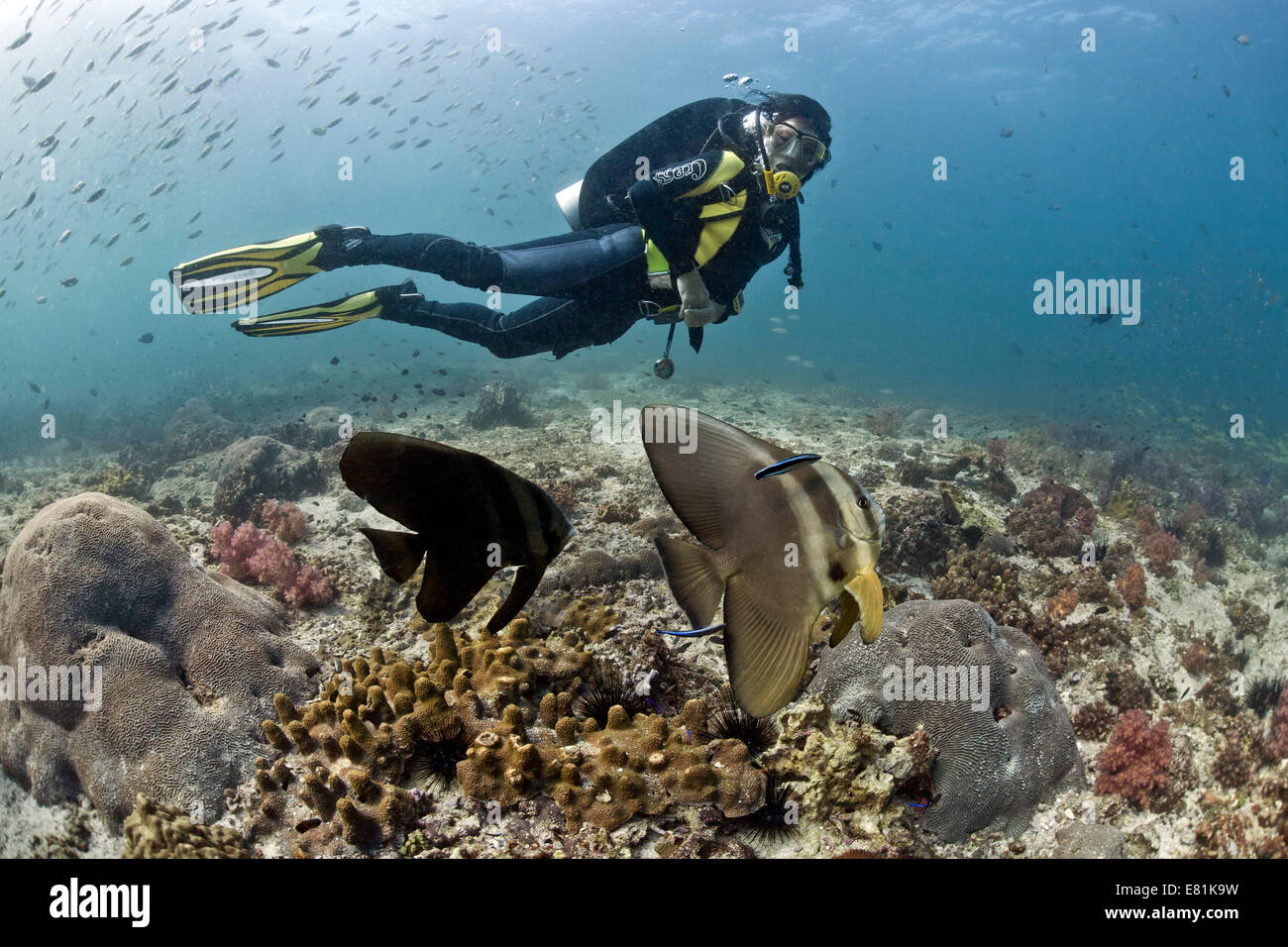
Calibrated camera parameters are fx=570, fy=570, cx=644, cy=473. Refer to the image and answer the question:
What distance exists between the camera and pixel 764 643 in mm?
1588

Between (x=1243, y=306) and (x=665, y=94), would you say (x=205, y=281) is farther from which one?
(x=1243, y=306)

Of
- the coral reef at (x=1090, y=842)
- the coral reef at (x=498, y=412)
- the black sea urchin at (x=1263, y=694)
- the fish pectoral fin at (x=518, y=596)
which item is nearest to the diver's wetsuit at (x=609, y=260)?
the fish pectoral fin at (x=518, y=596)

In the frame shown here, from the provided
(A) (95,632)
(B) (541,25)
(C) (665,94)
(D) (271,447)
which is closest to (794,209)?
(A) (95,632)

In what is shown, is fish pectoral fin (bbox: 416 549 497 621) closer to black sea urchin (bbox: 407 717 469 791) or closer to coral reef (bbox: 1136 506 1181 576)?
black sea urchin (bbox: 407 717 469 791)

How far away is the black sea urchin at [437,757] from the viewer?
127 inches

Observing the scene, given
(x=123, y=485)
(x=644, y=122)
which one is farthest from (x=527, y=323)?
(x=644, y=122)

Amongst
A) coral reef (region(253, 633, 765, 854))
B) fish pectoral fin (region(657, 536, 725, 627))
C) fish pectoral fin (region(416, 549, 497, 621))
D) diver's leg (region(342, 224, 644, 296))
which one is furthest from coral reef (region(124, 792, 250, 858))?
diver's leg (region(342, 224, 644, 296))

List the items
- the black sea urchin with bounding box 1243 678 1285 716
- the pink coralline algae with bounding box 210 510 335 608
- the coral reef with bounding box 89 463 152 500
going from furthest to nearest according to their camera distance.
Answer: the coral reef with bounding box 89 463 152 500
the pink coralline algae with bounding box 210 510 335 608
the black sea urchin with bounding box 1243 678 1285 716

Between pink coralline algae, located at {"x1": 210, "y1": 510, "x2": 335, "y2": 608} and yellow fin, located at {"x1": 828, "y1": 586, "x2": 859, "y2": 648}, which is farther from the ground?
yellow fin, located at {"x1": 828, "y1": 586, "x2": 859, "y2": 648}

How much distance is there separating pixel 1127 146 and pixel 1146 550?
427ft

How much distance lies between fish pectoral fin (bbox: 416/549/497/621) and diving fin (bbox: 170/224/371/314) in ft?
20.1

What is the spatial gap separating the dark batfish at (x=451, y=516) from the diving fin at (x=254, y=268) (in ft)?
20.0

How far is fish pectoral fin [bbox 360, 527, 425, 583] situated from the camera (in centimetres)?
189

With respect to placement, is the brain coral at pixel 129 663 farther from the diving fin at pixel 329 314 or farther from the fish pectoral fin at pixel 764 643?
the fish pectoral fin at pixel 764 643
